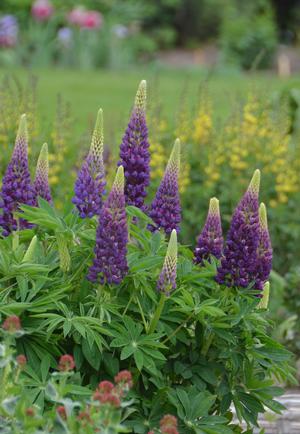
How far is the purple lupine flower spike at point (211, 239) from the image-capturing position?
9.24 ft

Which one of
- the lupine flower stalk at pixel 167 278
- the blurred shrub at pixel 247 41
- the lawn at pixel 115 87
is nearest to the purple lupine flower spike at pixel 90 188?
the lupine flower stalk at pixel 167 278

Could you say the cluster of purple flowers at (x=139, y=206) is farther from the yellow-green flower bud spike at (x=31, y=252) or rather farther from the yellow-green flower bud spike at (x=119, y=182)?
the yellow-green flower bud spike at (x=31, y=252)

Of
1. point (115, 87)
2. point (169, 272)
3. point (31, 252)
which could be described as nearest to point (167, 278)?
point (169, 272)

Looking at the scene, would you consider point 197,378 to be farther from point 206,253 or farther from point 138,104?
point 138,104

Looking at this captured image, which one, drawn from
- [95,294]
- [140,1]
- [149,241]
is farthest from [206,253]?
[140,1]

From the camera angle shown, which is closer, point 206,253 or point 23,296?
point 23,296

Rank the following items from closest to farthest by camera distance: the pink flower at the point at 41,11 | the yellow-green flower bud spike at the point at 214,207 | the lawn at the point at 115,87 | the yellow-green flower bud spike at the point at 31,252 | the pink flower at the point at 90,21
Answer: the yellow-green flower bud spike at the point at 31,252
the yellow-green flower bud spike at the point at 214,207
the lawn at the point at 115,87
the pink flower at the point at 90,21
the pink flower at the point at 41,11

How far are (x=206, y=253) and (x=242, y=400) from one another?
43 cm

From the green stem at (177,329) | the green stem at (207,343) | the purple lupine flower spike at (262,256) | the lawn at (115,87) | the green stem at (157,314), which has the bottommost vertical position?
the lawn at (115,87)

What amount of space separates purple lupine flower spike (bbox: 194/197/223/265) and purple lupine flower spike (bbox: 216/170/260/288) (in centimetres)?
8

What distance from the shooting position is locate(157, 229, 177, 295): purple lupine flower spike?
252cm

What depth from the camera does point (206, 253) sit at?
2.88 m

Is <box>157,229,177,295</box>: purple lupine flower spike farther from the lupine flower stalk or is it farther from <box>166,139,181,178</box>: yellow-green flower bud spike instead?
<box>166,139,181,178</box>: yellow-green flower bud spike

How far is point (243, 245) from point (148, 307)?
1.03 ft
